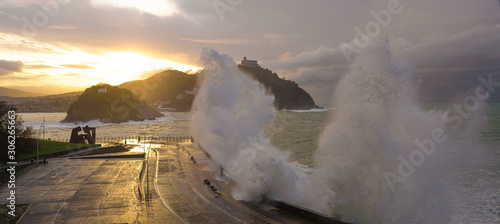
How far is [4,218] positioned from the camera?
20.3 m

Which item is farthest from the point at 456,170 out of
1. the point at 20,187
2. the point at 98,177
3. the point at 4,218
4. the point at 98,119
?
the point at 98,119

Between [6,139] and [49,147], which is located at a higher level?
[6,139]

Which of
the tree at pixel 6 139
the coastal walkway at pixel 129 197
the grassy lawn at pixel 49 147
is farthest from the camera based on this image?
the grassy lawn at pixel 49 147

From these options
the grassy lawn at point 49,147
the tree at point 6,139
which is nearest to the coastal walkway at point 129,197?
the tree at point 6,139

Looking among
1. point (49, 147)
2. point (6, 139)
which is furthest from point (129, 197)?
point (49, 147)

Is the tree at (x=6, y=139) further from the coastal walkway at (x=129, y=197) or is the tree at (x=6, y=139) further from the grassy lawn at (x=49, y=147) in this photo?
the coastal walkway at (x=129, y=197)

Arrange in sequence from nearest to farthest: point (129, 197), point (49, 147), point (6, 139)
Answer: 1. point (129, 197)
2. point (6, 139)
3. point (49, 147)

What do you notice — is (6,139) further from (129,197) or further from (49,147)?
(129,197)

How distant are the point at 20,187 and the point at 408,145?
120 ft

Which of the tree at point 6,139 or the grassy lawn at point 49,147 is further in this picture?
the grassy lawn at point 49,147

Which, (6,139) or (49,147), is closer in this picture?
(6,139)

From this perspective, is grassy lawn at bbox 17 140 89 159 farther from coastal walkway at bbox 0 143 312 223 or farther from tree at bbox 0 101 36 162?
coastal walkway at bbox 0 143 312 223

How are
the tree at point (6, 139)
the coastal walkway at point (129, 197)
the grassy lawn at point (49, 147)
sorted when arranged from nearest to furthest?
the coastal walkway at point (129, 197) → the tree at point (6, 139) → the grassy lawn at point (49, 147)

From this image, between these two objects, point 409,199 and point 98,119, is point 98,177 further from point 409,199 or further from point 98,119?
point 98,119
